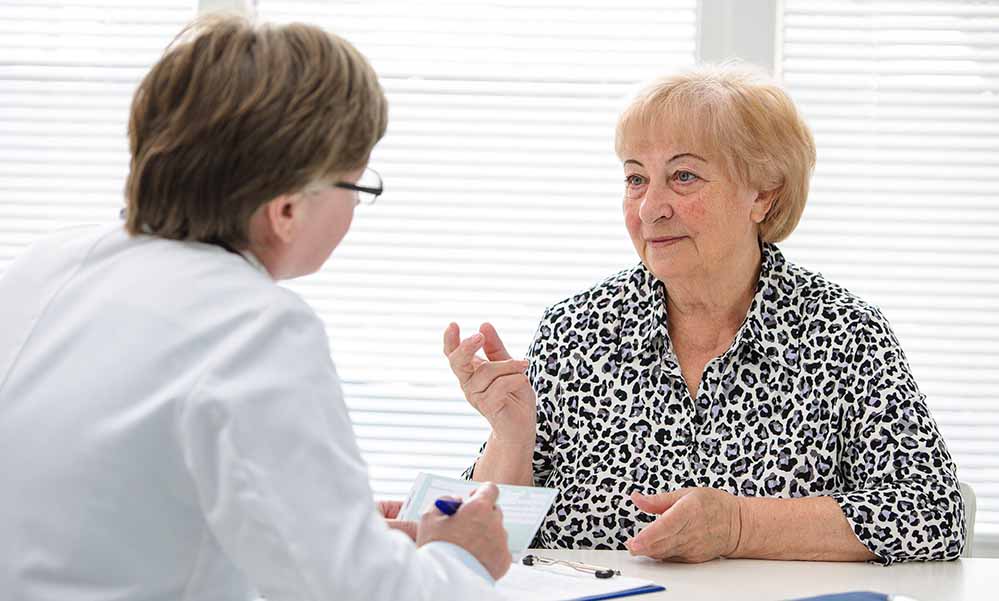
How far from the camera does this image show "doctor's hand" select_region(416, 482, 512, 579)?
1.12 metres

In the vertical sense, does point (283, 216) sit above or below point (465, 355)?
above

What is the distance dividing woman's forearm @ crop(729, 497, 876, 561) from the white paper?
0.34 meters

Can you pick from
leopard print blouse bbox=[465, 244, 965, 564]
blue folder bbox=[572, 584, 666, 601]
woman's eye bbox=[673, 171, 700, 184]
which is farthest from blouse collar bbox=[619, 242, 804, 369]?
blue folder bbox=[572, 584, 666, 601]

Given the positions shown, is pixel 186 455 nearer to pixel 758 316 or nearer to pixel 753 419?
pixel 753 419

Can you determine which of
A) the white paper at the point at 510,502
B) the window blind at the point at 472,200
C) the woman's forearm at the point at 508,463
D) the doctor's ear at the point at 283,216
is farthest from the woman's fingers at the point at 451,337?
the window blind at the point at 472,200

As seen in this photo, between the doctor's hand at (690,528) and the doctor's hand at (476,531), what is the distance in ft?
1.87

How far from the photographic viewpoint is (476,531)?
113cm

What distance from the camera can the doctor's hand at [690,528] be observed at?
1669mm

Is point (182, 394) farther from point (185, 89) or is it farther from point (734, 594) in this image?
point (734, 594)

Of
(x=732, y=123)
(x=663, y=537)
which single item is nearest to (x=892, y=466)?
(x=663, y=537)

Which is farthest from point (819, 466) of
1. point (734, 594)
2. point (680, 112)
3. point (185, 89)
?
point (185, 89)

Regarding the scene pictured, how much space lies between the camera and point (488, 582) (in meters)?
1.09

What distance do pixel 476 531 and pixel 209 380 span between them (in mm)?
339

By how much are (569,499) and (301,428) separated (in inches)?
44.7
